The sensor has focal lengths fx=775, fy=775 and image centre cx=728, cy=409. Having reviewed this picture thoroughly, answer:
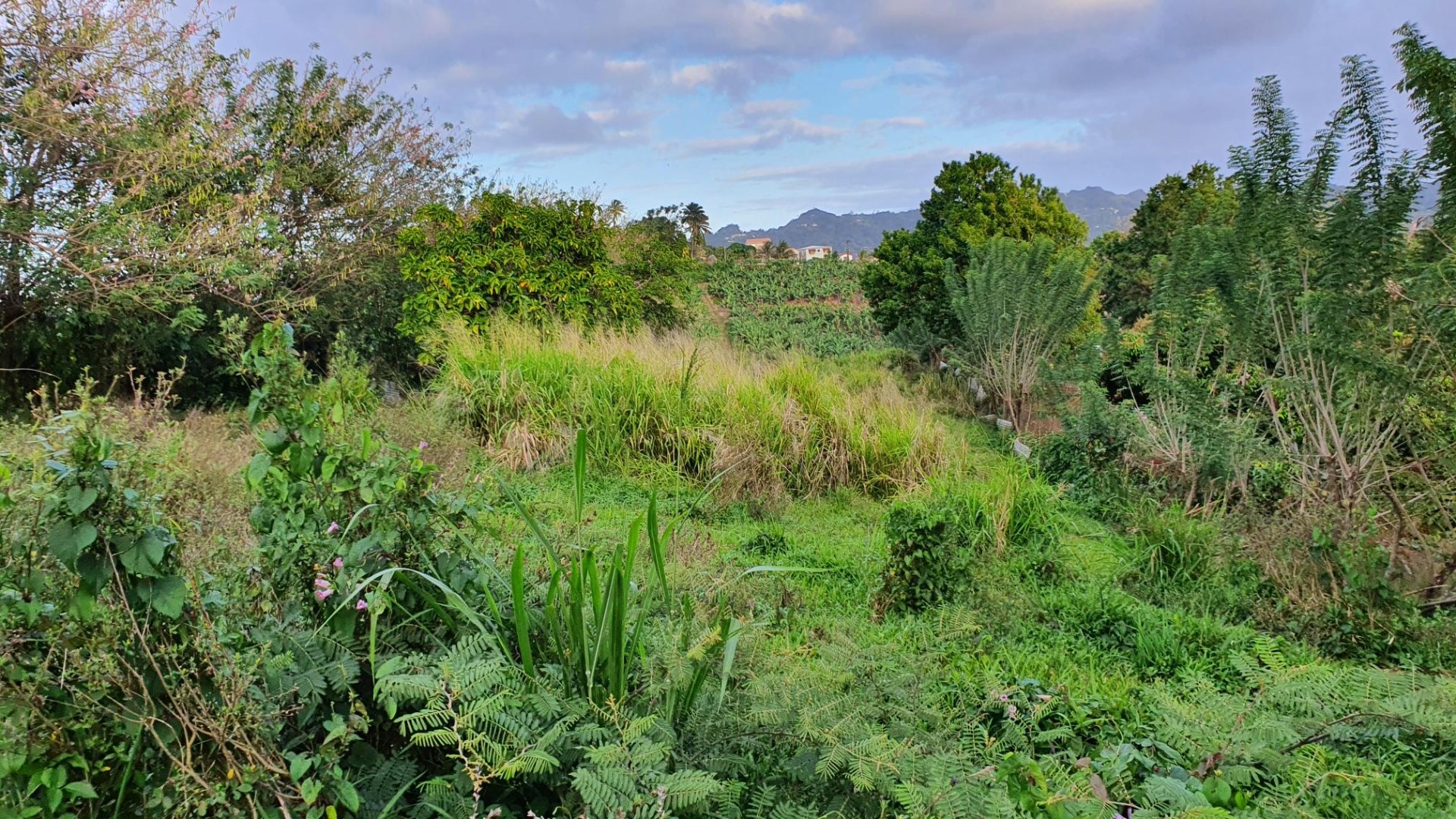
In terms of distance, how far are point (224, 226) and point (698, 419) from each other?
14.5 ft

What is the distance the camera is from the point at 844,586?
3914 mm

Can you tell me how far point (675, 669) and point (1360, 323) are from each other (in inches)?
141

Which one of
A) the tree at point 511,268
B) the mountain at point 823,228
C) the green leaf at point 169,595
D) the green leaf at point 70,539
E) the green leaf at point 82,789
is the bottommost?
the green leaf at point 82,789

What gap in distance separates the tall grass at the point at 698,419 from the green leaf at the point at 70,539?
162 inches

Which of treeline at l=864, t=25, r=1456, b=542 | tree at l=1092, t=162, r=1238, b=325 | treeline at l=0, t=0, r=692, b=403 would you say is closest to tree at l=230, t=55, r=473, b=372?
treeline at l=0, t=0, r=692, b=403

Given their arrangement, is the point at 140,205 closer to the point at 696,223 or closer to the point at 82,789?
the point at 82,789

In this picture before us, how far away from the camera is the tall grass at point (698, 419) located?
18.8 feet

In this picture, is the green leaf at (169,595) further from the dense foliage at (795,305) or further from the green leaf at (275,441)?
the dense foliage at (795,305)

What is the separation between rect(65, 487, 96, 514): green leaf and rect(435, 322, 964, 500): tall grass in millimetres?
4120

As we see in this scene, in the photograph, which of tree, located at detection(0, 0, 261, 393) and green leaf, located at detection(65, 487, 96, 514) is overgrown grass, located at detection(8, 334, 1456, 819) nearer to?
green leaf, located at detection(65, 487, 96, 514)

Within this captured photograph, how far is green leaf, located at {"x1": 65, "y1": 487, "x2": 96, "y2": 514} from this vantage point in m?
1.36

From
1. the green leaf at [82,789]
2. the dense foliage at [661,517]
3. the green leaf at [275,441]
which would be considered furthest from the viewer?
the green leaf at [275,441]

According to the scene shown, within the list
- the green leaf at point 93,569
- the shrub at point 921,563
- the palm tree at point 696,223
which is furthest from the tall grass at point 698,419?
the palm tree at point 696,223

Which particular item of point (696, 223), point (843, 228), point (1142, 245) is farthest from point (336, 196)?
point (843, 228)
